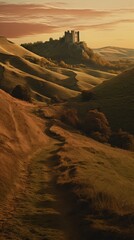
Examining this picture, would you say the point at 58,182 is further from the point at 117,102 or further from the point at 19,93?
the point at 19,93

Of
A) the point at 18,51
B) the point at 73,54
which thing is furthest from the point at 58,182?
the point at 73,54

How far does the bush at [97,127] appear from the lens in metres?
→ 49.9

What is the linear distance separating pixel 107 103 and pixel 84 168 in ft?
125

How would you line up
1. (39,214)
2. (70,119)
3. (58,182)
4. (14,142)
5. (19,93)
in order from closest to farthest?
(39,214), (58,182), (14,142), (70,119), (19,93)

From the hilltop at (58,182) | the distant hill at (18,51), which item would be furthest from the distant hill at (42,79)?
the hilltop at (58,182)

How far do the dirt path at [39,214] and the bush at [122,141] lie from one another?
20829 millimetres

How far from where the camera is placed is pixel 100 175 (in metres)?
29.3

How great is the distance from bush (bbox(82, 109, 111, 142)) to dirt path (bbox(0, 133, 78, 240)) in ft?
70.2

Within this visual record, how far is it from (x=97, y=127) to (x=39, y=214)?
3165cm

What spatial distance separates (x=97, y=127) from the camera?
51.9m

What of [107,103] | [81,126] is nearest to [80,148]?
[81,126]

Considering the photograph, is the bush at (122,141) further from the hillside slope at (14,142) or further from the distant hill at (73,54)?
the distant hill at (73,54)

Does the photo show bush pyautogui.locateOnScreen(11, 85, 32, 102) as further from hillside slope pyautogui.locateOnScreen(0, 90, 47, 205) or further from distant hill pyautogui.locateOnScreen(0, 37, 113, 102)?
distant hill pyautogui.locateOnScreen(0, 37, 113, 102)

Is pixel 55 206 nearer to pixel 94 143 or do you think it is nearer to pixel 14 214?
pixel 14 214
